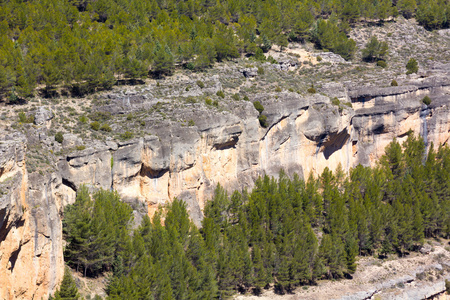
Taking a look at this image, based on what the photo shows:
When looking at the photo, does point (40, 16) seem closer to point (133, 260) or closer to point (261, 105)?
point (261, 105)

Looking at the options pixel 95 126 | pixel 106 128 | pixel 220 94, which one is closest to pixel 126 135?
pixel 106 128

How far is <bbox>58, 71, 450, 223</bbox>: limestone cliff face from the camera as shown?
5625 cm

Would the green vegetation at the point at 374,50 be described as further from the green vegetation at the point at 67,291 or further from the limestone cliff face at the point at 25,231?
the green vegetation at the point at 67,291

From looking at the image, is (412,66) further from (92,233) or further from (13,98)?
(92,233)

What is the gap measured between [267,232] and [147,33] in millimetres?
32837

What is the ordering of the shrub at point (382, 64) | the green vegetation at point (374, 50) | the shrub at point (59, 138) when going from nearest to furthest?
1. the shrub at point (59, 138)
2. the shrub at point (382, 64)
3. the green vegetation at point (374, 50)

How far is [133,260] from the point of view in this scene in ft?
160

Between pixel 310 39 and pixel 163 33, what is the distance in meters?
28.9

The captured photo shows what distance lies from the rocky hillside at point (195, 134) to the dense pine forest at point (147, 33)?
2503 millimetres

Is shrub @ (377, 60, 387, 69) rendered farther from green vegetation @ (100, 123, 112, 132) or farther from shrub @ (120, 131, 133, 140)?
green vegetation @ (100, 123, 112, 132)

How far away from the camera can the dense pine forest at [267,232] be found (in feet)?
159

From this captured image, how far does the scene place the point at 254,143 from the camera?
216 feet

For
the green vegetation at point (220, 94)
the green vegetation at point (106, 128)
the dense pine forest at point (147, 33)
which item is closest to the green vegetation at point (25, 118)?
the dense pine forest at point (147, 33)

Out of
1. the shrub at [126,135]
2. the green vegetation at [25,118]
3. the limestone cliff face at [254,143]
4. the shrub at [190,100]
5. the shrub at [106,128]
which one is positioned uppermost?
the green vegetation at [25,118]
